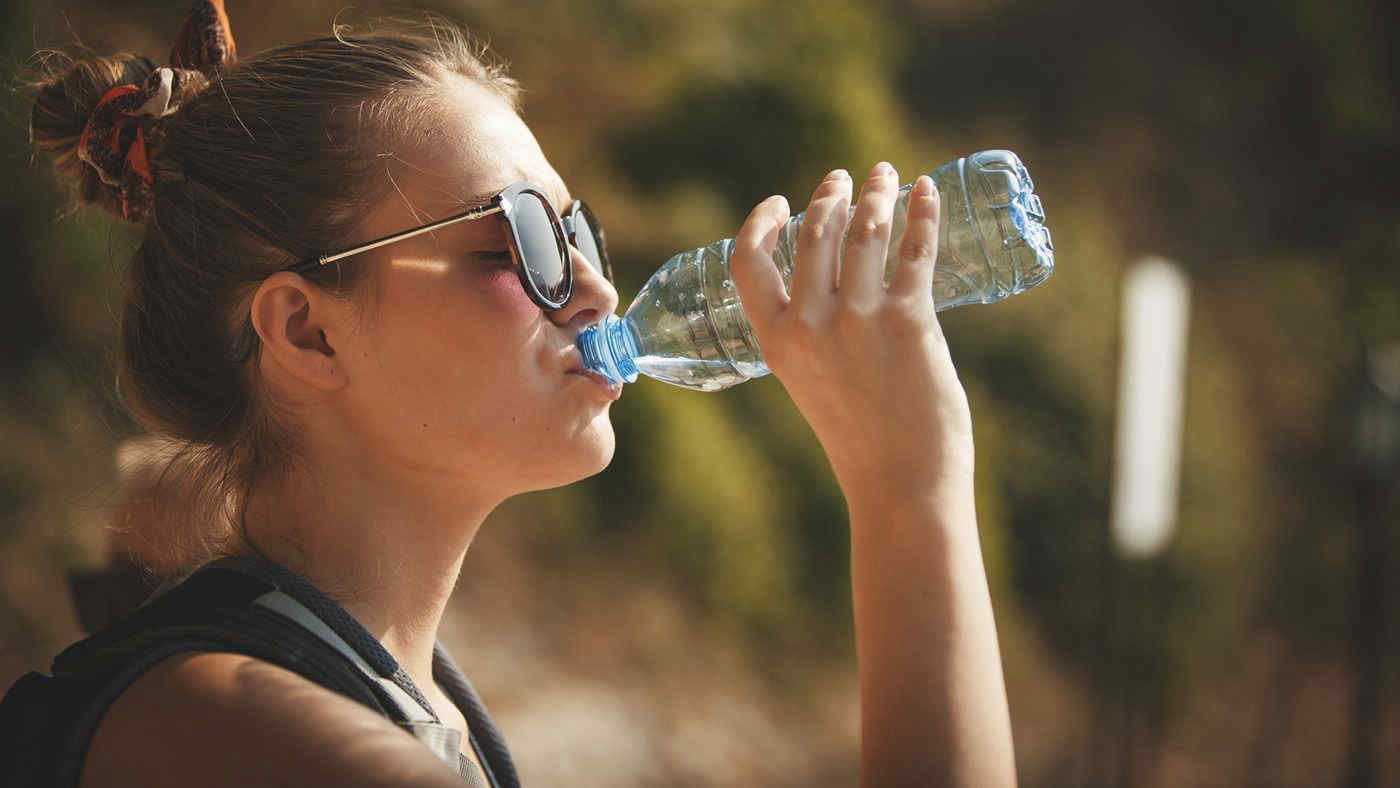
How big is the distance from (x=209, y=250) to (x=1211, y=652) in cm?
455

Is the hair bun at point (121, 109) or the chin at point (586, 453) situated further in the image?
the hair bun at point (121, 109)

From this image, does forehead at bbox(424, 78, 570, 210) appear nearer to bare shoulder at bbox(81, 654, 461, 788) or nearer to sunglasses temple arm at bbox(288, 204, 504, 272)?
sunglasses temple arm at bbox(288, 204, 504, 272)

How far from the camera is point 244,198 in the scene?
59.1 inches

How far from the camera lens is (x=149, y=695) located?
3.70 feet

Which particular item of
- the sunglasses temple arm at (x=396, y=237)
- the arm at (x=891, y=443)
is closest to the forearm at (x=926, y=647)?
the arm at (x=891, y=443)

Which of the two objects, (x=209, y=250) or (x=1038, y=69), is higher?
(x=1038, y=69)

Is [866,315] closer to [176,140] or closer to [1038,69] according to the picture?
[176,140]

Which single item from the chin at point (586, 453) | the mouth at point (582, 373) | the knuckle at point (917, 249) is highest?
the knuckle at point (917, 249)

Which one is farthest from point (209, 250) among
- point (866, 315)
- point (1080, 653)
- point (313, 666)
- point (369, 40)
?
point (1080, 653)

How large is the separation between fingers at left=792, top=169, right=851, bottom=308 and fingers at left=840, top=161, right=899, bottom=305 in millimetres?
17

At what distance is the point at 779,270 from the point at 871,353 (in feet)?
1.45

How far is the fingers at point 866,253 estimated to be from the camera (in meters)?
1.30

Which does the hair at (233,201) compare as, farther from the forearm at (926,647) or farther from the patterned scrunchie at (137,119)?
the forearm at (926,647)

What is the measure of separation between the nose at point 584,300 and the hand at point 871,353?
0.97 ft
